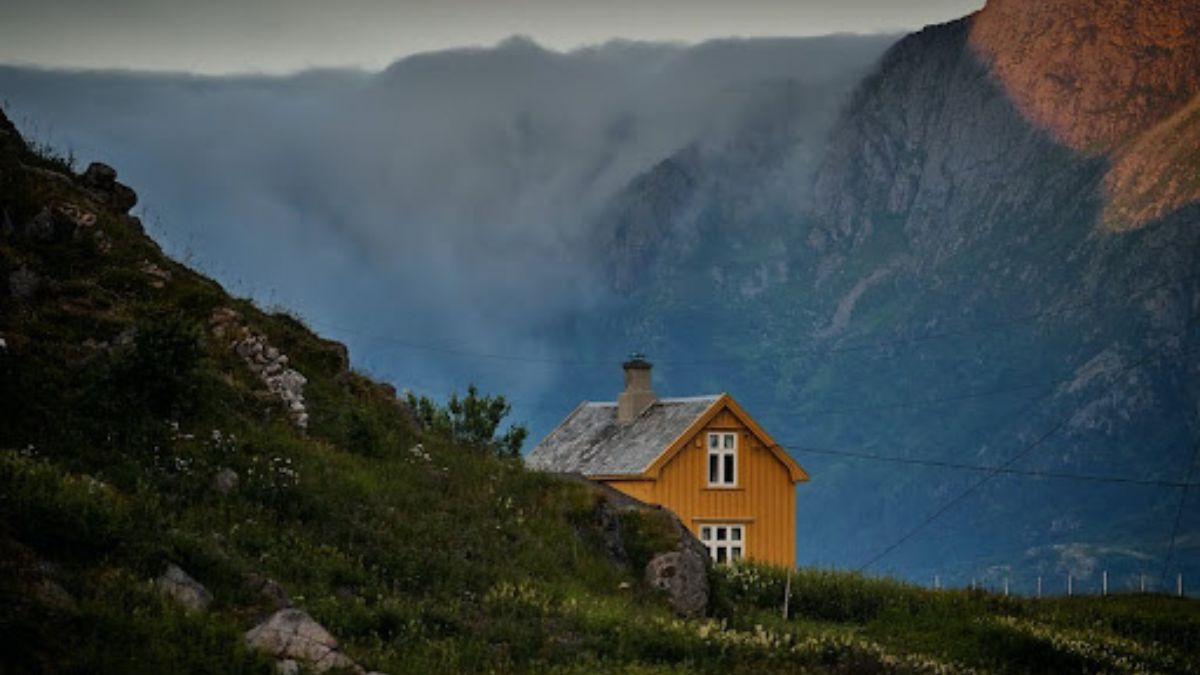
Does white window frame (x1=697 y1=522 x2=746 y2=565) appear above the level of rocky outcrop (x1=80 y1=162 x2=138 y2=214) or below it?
below

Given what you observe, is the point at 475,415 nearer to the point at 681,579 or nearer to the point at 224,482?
the point at 681,579

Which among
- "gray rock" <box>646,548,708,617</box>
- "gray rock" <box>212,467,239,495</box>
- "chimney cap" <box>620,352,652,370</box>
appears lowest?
"gray rock" <box>646,548,708,617</box>

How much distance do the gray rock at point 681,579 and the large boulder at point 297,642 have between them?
11683 mm

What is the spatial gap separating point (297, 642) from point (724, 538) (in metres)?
46.7

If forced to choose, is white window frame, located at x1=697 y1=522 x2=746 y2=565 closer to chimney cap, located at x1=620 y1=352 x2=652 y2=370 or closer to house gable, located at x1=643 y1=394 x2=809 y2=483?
house gable, located at x1=643 y1=394 x2=809 y2=483

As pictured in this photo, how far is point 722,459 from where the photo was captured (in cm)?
6662

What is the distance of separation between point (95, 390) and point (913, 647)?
58.0 feet

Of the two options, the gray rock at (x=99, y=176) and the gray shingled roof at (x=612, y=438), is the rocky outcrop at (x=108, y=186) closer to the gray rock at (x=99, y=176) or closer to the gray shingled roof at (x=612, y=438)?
the gray rock at (x=99, y=176)

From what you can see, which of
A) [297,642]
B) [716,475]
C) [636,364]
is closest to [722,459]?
[716,475]

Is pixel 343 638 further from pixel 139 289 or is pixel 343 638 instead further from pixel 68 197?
pixel 68 197

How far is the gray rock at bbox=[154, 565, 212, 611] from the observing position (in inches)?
853

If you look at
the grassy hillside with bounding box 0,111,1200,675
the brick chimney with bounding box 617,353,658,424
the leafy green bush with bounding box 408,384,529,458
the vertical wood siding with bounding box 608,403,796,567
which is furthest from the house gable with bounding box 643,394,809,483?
the grassy hillside with bounding box 0,111,1200,675

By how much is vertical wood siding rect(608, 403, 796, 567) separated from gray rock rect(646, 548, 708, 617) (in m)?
31.5

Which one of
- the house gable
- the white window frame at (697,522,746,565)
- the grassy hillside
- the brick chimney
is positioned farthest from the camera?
the brick chimney
